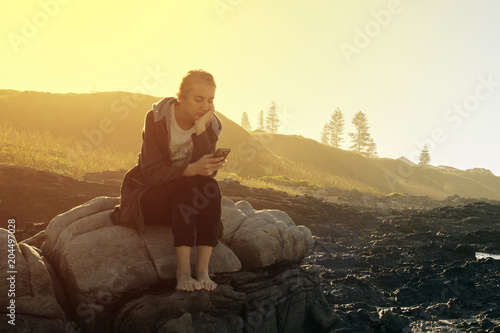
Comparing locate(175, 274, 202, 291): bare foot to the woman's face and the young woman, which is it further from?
the woman's face

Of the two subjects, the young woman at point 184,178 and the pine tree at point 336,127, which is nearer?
the young woman at point 184,178

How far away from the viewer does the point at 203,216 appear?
3.99 m

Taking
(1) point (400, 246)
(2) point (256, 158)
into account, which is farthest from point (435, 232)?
(2) point (256, 158)

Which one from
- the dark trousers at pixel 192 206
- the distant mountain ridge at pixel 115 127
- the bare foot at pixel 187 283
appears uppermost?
the distant mountain ridge at pixel 115 127

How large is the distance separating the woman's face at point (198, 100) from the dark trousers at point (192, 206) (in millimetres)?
761

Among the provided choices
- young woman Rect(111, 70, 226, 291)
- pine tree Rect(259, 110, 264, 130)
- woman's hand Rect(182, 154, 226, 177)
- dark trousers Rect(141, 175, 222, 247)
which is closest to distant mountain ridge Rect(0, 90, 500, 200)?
young woman Rect(111, 70, 226, 291)

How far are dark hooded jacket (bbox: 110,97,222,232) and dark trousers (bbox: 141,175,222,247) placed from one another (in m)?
0.13

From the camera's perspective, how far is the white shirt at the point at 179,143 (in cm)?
413

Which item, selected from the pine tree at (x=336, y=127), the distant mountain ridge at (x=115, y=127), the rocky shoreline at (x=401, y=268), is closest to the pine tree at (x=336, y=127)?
the pine tree at (x=336, y=127)

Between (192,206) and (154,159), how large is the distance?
684 mm

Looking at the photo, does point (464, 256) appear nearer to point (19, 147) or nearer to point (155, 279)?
point (155, 279)

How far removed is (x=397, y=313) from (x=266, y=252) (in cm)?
235

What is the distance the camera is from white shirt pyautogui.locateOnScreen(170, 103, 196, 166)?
4.13 metres

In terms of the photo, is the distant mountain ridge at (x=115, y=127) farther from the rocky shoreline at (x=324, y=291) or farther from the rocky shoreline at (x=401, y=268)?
the rocky shoreline at (x=324, y=291)
